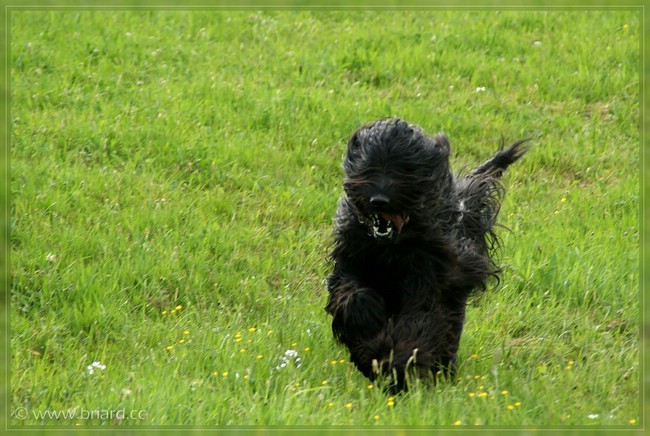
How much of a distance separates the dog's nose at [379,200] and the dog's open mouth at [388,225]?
153mm

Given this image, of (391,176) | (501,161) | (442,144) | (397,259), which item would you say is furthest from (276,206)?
(391,176)

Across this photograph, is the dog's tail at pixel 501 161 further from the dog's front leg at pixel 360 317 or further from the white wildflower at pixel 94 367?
the white wildflower at pixel 94 367

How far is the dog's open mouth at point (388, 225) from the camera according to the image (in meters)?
Result: 6.14

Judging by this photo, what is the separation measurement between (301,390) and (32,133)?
16.3 ft

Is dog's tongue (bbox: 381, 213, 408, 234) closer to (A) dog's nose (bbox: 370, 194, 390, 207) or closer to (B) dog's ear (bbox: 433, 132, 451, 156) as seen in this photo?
(A) dog's nose (bbox: 370, 194, 390, 207)

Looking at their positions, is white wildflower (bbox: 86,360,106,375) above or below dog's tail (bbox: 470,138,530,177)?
below

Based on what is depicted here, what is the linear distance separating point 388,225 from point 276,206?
3.25 metres

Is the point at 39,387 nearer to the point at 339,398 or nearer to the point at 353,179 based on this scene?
the point at 339,398

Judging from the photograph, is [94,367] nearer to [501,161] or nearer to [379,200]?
[379,200]

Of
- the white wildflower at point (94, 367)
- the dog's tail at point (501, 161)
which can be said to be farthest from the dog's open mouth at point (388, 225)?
the dog's tail at point (501, 161)

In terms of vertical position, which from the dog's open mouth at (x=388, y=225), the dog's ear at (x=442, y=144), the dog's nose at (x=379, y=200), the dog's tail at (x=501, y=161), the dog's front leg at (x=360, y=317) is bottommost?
the dog's front leg at (x=360, y=317)

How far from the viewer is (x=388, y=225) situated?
20.3ft

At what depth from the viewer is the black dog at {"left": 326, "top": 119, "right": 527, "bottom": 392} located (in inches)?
240

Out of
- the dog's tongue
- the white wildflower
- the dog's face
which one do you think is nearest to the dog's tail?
the dog's face
